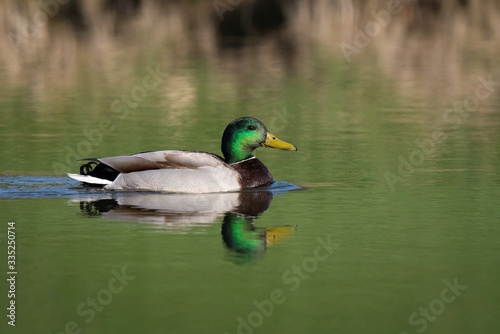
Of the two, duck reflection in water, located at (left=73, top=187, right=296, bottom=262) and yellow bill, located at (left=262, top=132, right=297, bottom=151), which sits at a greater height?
yellow bill, located at (left=262, top=132, right=297, bottom=151)

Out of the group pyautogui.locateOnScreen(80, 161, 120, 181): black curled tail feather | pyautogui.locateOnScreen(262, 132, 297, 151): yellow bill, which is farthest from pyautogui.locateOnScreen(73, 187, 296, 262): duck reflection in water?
pyautogui.locateOnScreen(262, 132, 297, 151): yellow bill

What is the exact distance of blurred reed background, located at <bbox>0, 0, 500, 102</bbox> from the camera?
1065 inches

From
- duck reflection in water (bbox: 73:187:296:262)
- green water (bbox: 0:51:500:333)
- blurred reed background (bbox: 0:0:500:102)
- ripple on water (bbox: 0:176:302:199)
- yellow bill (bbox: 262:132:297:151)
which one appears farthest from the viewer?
blurred reed background (bbox: 0:0:500:102)

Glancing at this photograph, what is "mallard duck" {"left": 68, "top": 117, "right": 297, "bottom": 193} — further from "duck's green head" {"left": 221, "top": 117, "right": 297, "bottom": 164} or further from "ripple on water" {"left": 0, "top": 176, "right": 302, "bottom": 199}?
"duck's green head" {"left": 221, "top": 117, "right": 297, "bottom": 164}

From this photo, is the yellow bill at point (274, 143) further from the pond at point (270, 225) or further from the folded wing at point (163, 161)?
the folded wing at point (163, 161)

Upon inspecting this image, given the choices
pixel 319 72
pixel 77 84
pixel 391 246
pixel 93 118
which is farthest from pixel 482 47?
pixel 391 246

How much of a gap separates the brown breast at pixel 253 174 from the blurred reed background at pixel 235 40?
9.99 metres

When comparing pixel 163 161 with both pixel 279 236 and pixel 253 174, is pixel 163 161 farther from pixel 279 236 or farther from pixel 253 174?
pixel 279 236

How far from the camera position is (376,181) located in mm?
13430

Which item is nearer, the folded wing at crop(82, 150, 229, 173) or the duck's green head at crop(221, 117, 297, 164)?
the folded wing at crop(82, 150, 229, 173)

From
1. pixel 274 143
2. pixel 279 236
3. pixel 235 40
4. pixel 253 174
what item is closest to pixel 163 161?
pixel 253 174

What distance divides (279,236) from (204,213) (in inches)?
59.8

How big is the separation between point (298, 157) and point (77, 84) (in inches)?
436

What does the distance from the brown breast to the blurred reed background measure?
393 inches
